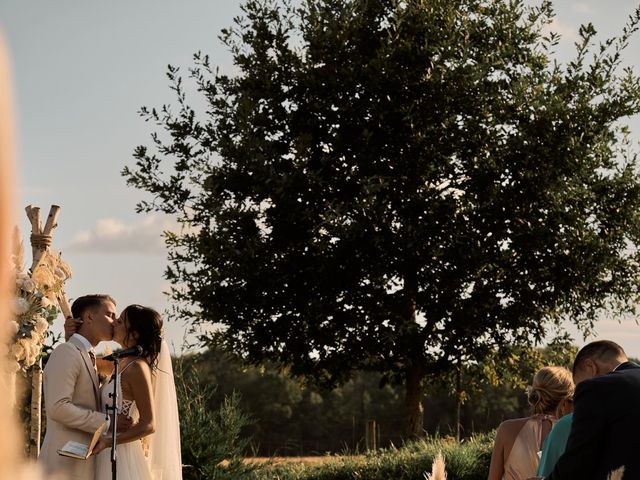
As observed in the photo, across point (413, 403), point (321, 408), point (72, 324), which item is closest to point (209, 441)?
point (72, 324)

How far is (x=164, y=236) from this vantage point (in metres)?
19.0

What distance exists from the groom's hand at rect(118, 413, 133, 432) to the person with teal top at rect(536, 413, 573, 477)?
2878 mm

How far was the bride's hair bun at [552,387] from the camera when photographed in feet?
20.2

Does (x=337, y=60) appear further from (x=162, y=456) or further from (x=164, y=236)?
(x=162, y=456)

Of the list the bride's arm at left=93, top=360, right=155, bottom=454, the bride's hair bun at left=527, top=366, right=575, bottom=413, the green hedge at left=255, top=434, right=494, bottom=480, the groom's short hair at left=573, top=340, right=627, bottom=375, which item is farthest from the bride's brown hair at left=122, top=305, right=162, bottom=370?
the green hedge at left=255, top=434, right=494, bottom=480

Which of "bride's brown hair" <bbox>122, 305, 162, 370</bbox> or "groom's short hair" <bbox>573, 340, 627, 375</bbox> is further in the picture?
"bride's brown hair" <bbox>122, 305, 162, 370</bbox>

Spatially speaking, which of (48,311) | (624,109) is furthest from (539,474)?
(624,109)

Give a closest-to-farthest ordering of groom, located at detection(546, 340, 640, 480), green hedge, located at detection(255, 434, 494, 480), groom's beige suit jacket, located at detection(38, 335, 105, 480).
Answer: groom, located at detection(546, 340, 640, 480) → groom's beige suit jacket, located at detection(38, 335, 105, 480) → green hedge, located at detection(255, 434, 494, 480)

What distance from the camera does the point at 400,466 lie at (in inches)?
481

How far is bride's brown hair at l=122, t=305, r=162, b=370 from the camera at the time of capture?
6.45m

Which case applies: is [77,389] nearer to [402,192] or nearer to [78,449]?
[78,449]

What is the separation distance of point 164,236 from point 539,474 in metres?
14.4

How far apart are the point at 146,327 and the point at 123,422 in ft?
2.28

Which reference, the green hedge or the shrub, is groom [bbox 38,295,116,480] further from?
the green hedge
